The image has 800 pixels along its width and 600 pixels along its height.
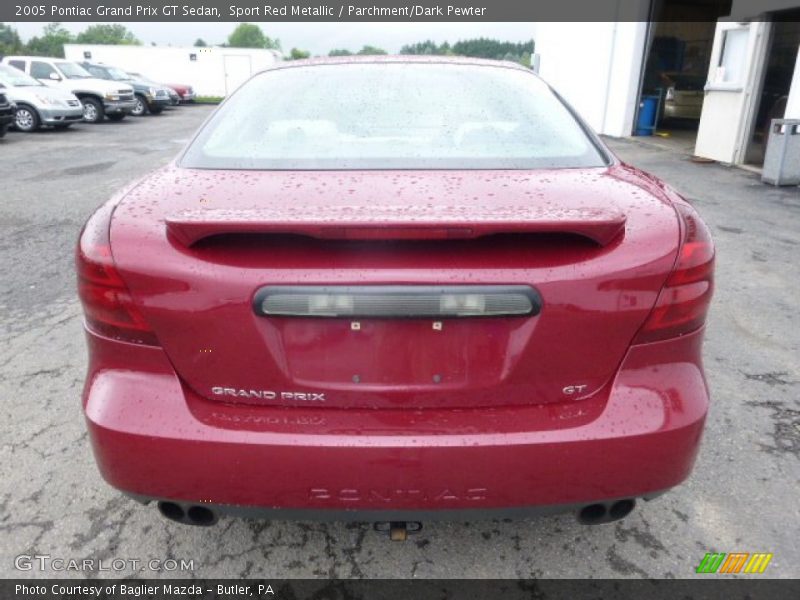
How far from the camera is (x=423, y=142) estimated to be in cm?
222

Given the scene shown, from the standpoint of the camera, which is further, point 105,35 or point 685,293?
point 105,35

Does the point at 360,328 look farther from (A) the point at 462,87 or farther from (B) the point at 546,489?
(A) the point at 462,87

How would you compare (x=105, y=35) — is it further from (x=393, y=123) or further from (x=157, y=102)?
(x=393, y=123)

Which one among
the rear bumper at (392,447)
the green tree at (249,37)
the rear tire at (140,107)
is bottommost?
the rear tire at (140,107)

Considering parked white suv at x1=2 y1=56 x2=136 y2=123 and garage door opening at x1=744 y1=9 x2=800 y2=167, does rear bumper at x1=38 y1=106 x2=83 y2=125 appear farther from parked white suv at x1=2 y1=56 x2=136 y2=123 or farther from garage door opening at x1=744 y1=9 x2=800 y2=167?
garage door opening at x1=744 y1=9 x2=800 y2=167

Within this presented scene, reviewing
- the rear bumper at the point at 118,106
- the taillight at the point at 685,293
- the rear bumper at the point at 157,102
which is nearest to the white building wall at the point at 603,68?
the rear bumper at the point at 118,106

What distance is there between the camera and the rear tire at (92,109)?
19.5 metres

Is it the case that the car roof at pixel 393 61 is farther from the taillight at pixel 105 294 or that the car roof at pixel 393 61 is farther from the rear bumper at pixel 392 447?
the rear bumper at pixel 392 447

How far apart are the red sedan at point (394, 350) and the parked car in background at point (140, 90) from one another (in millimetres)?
22920

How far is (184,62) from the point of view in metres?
39.1

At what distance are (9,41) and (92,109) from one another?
7130cm

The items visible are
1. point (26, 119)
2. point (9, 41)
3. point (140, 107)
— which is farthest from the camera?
point (9, 41)

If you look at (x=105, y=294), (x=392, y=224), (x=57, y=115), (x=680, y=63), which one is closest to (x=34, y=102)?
(x=57, y=115)

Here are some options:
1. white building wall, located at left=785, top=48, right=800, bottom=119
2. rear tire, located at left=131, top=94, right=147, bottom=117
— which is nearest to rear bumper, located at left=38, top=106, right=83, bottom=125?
rear tire, located at left=131, top=94, right=147, bottom=117
